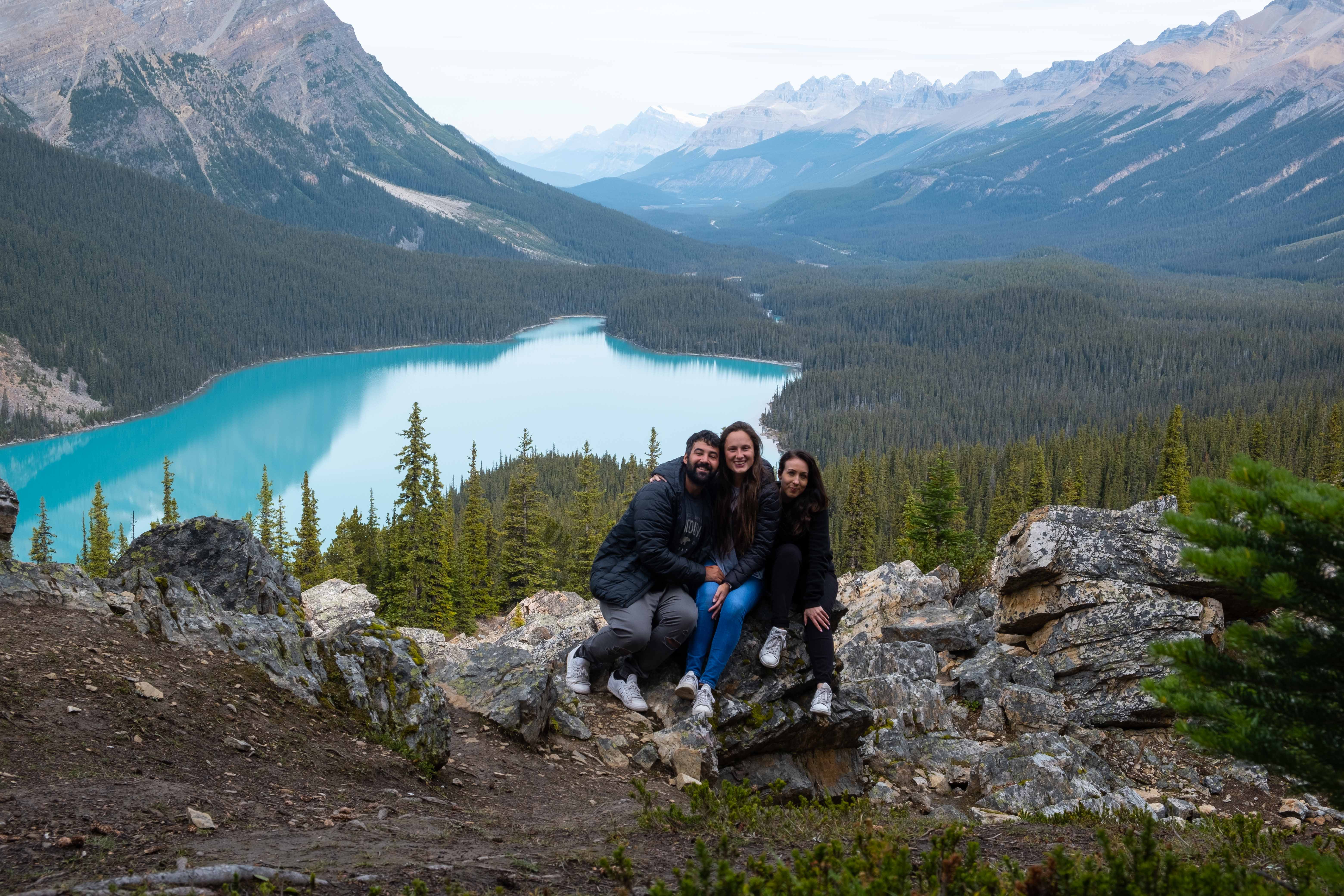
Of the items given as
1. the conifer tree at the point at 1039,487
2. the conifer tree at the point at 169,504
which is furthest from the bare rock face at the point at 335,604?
the conifer tree at the point at 1039,487

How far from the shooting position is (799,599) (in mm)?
10117

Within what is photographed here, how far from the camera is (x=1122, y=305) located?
167 meters

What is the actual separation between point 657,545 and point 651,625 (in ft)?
2.97

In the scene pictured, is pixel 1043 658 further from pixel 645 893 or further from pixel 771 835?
pixel 645 893

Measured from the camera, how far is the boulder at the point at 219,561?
13148 millimetres

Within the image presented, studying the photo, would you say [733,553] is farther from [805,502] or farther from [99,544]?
[99,544]

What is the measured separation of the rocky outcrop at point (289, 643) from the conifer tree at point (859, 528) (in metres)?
41.6

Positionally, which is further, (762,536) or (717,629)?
(717,629)

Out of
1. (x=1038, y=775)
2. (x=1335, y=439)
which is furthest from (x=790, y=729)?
(x=1335, y=439)

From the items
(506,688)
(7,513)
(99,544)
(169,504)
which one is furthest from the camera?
(169,504)

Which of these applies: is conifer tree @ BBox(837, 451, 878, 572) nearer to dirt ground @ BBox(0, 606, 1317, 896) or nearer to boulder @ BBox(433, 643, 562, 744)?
boulder @ BBox(433, 643, 562, 744)

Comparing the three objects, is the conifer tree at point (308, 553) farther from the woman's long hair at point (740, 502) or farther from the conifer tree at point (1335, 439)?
the conifer tree at point (1335, 439)

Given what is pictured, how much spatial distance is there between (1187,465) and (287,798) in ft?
216

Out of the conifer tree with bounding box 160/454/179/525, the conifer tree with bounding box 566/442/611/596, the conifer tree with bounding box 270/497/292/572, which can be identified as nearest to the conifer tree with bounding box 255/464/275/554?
the conifer tree with bounding box 270/497/292/572
